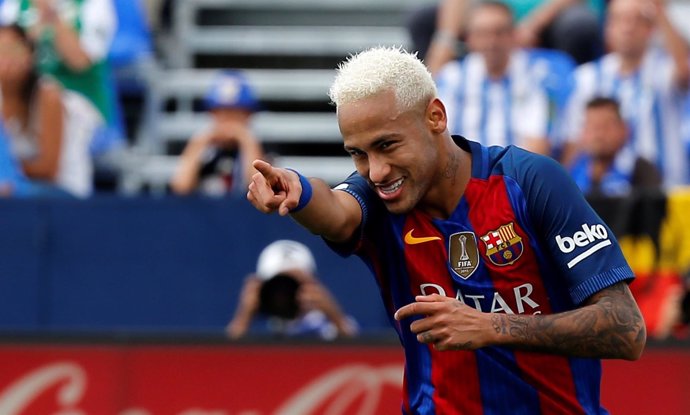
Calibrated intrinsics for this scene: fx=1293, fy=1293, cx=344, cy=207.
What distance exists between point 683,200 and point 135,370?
3464mm

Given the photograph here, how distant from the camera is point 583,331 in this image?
393 cm

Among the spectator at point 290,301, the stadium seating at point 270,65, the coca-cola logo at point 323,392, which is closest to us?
the coca-cola logo at point 323,392

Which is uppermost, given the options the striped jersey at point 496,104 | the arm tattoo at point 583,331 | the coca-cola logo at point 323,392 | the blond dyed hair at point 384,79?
the striped jersey at point 496,104

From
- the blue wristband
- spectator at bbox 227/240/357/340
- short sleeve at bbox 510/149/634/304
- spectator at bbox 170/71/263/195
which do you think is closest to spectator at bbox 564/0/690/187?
spectator at bbox 227/240/357/340

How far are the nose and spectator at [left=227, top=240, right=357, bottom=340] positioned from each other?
3880 millimetres

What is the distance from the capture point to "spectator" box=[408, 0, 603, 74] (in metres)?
9.67

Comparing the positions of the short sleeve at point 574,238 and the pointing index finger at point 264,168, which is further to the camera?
the short sleeve at point 574,238

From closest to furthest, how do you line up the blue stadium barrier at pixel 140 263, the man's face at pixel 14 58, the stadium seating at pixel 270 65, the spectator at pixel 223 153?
1. the blue stadium barrier at pixel 140 263
2. the man's face at pixel 14 58
3. the spectator at pixel 223 153
4. the stadium seating at pixel 270 65

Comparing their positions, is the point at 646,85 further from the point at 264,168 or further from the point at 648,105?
the point at 264,168

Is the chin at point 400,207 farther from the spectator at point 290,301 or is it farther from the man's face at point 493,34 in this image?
the man's face at point 493,34

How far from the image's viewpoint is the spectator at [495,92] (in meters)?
8.77

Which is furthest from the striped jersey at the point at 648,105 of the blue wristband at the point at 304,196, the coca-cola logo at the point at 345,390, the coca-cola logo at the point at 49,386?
the blue wristband at the point at 304,196

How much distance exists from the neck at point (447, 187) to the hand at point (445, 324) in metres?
0.56

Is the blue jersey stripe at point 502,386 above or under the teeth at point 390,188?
under
